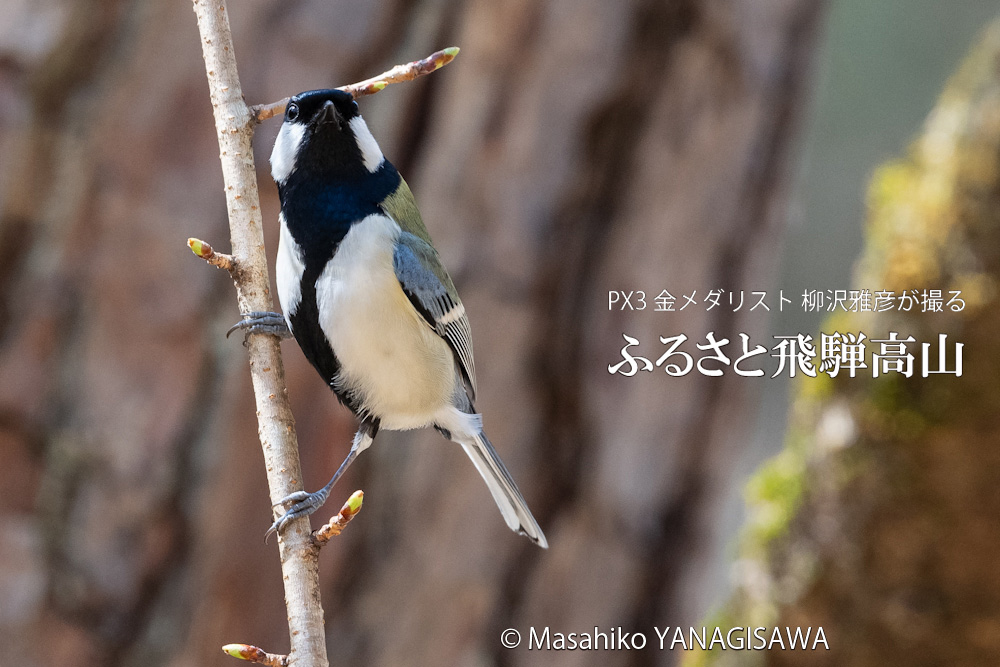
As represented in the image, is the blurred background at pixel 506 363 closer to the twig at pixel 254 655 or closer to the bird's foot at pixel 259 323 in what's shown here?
the bird's foot at pixel 259 323

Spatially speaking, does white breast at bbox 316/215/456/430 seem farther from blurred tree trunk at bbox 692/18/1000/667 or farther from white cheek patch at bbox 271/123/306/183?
blurred tree trunk at bbox 692/18/1000/667

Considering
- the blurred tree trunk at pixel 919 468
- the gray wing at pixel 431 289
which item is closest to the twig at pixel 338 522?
the gray wing at pixel 431 289

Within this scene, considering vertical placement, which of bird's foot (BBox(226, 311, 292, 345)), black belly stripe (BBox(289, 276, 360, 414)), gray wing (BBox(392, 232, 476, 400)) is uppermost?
gray wing (BBox(392, 232, 476, 400))

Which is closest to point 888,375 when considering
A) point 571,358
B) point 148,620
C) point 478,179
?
point 571,358

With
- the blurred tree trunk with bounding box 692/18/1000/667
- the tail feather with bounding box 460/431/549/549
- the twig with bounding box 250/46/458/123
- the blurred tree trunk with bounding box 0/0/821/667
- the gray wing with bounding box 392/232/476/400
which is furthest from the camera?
the blurred tree trunk with bounding box 692/18/1000/667

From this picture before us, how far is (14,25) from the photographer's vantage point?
129cm

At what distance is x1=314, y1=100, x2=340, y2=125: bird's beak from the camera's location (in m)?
0.77

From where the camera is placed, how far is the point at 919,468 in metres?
1.58

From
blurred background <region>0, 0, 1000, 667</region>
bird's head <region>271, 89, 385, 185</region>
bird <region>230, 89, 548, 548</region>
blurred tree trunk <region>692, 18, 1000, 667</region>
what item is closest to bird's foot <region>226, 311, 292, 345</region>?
bird <region>230, 89, 548, 548</region>

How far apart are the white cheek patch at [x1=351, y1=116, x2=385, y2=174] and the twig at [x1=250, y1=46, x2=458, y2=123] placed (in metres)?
0.09

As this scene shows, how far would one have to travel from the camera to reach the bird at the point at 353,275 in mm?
781

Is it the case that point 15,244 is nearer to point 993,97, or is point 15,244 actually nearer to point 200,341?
point 200,341

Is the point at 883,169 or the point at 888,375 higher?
the point at 883,169

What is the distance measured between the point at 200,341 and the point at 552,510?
700 millimetres
